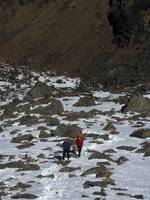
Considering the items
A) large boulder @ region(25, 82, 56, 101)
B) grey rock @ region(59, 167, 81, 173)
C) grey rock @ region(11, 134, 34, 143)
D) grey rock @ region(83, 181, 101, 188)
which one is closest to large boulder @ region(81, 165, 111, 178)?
grey rock @ region(59, 167, 81, 173)

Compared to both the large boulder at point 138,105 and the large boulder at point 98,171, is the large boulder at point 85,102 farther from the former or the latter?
the large boulder at point 98,171

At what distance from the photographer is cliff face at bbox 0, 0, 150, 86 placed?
271 ft

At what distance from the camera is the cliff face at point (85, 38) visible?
8262 centimetres

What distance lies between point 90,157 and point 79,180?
5861 millimetres

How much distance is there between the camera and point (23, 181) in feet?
116

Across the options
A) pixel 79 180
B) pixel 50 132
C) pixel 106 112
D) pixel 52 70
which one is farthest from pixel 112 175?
pixel 52 70

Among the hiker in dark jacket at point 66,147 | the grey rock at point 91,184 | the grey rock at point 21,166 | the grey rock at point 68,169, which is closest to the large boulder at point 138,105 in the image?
the hiker in dark jacket at point 66,147

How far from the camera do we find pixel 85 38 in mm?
92812

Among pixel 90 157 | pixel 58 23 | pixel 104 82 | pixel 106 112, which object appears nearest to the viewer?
pixel 90 157

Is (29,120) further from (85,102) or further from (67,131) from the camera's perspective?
(85,102)

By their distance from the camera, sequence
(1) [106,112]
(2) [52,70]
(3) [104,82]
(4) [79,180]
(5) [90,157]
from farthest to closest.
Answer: (2) [52,70], (3) [104,82], (1) [106,112], (5) [90,157], (4) [79,180]

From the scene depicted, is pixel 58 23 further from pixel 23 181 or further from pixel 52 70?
pixel 23 181

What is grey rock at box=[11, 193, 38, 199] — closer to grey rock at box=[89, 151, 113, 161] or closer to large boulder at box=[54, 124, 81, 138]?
grey rock at box=[89, 151, 113, 161]

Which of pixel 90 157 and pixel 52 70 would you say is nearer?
pixel 90 157
